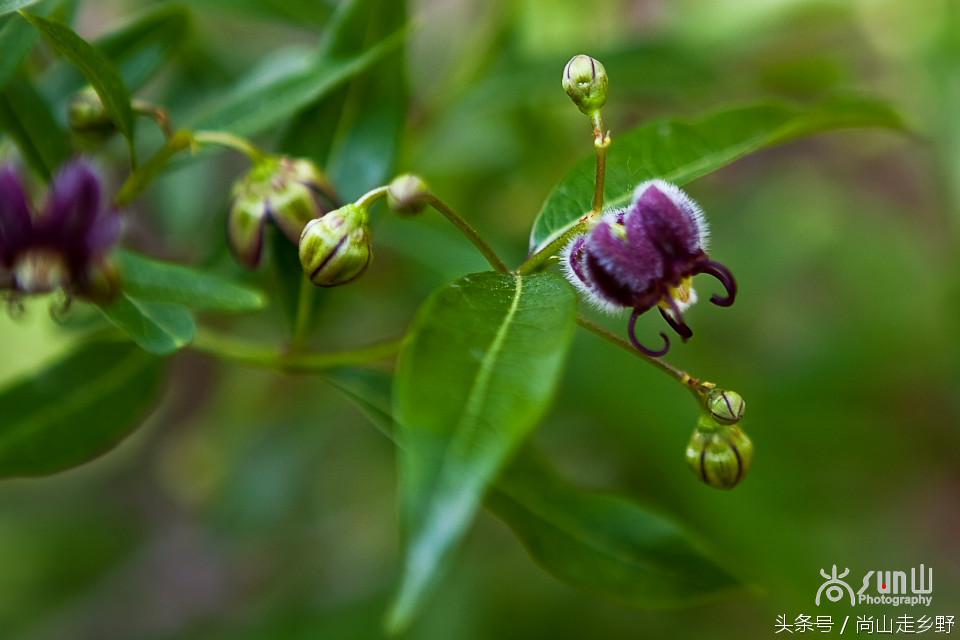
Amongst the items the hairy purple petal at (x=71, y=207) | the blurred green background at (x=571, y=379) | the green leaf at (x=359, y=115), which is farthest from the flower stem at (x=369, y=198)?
the blurred green background at (x=571, y=379)

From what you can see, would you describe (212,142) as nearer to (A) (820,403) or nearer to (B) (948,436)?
(A) (820,403)

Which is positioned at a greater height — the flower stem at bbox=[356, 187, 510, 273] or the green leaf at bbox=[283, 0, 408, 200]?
the green leaf at bbox=[283, 0, 408, 200]

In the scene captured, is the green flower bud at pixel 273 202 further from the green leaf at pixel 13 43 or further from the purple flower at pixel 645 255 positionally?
the purple flower at pixel 645 255

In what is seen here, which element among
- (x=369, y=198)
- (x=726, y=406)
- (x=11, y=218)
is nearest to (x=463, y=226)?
(x=369, y=198)

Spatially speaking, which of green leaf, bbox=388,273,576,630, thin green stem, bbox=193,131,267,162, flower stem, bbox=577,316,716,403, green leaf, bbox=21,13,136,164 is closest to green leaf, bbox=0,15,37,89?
green leaf, bbox=21,13,136,164

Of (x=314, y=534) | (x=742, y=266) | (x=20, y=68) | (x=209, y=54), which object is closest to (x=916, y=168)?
(x=742, y=266)

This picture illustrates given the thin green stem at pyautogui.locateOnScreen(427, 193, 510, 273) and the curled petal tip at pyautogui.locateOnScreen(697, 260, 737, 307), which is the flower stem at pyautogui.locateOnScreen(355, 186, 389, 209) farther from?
the curled petal tip at pyautogui.locateOnScreen(697, 260, 737, 307)

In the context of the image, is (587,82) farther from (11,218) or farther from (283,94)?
(11,218)
